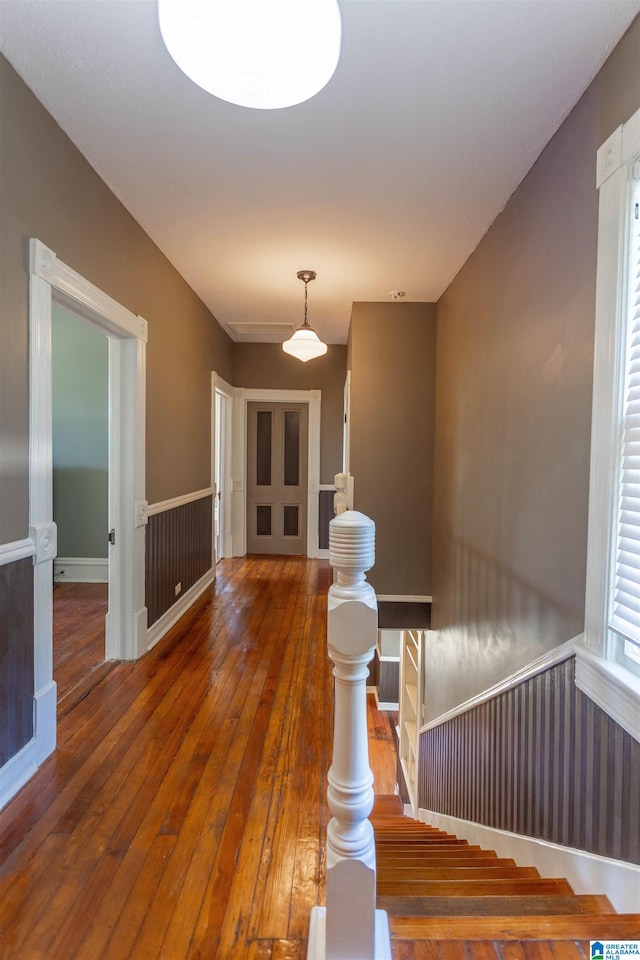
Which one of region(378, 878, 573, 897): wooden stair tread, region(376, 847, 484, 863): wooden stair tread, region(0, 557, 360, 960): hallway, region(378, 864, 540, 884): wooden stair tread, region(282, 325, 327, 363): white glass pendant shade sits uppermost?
region(282, 325, 327, 363): white glass pendant shade

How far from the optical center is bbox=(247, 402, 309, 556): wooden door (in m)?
6.02

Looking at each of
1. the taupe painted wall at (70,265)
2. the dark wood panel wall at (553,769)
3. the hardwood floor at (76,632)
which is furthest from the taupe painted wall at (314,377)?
the dark wood panel wall at (553,769)

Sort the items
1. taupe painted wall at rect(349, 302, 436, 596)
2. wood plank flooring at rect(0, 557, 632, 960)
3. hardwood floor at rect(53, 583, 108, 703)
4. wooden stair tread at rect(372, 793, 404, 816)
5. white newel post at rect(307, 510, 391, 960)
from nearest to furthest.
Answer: white newel post at rect(307, 510, 391, 960) < wood plank flooring at rect(0, 557, 632, 960) < hardwood floor at rect(53, 583, 108, 703) < wooden stair tread at rect(372, 793, 404, 816) < taupe painted wall at rect(349, 302, 436, 596)

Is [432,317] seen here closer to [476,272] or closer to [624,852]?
[476,272]

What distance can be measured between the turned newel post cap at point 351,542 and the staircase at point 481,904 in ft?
2.95

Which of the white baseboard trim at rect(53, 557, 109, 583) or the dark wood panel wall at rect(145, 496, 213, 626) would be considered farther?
the white baseboard trim at rect(53, 557, 109, 583)

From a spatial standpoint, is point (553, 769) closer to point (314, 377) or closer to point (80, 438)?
point (80, 438)

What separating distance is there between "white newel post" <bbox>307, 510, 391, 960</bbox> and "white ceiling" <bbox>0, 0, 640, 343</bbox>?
1613 millimetres

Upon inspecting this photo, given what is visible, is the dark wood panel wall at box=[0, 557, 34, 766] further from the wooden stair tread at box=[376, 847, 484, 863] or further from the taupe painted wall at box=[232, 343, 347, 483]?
the taupe painted wall at box=[232, 343, 347, 483]

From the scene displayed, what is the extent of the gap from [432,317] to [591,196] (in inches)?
97.3

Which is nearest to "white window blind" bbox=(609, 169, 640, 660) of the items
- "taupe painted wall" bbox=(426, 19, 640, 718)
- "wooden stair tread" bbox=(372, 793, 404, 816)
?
"taupe painted wall" bbox=(426, 19, 640, 718)

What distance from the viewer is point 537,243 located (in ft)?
6.31

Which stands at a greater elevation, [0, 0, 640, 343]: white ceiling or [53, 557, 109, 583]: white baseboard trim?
[0, 0, 640, 343]: white ceiling

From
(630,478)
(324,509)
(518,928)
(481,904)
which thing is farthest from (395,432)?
(518,928)
